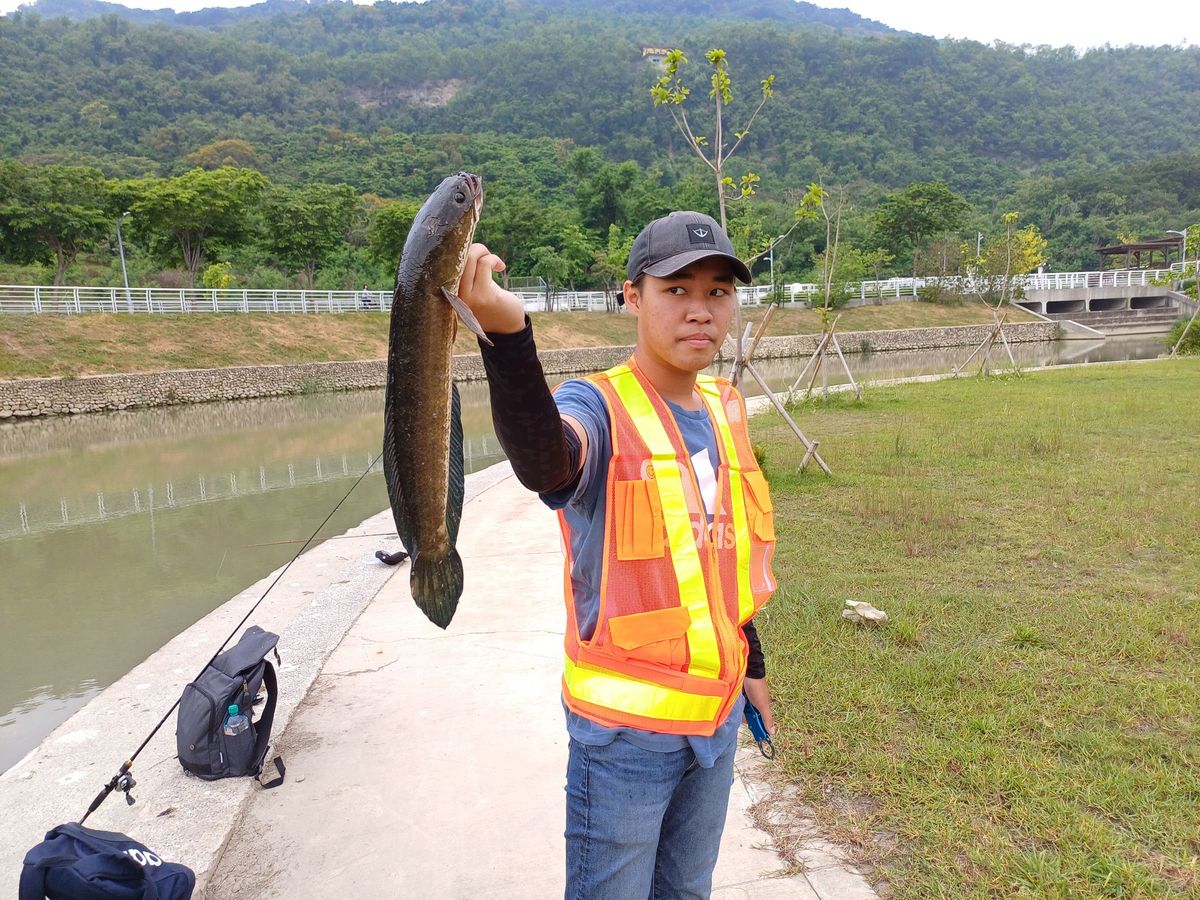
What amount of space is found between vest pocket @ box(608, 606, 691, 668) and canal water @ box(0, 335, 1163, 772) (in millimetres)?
3803

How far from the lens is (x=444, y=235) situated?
101cm

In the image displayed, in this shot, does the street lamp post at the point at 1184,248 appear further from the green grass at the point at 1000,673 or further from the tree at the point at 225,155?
the tree at the point at 225,155

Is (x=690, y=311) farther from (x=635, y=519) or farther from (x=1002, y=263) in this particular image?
(x=1002, y=263)

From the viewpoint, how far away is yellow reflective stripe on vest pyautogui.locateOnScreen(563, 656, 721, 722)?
1.43 meters

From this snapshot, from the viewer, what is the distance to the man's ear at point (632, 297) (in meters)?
1.60

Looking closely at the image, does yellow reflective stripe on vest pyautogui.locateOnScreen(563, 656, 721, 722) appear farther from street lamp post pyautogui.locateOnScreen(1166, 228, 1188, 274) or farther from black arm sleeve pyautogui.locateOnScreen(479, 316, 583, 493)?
street lamp post pyautogui.locateOnScreen(1166, 228, 1188, 274)

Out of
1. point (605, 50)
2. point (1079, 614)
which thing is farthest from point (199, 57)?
point (1079, 614)

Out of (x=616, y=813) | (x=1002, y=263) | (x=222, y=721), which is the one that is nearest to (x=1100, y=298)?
(x=1002, y=263)

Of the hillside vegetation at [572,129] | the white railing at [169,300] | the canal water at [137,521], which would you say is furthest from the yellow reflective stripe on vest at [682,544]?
the hillside vegetation at [572,129]

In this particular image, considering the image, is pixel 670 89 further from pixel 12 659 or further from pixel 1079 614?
pixel 12 659

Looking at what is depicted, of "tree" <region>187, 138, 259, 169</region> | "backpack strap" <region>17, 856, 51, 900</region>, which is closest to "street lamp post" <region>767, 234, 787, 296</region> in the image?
"backpack strap" <region>17, 856, 51, 900</region>

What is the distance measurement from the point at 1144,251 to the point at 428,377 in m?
66.3

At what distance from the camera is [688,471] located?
151 cm

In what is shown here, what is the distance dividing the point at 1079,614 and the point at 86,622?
6459 millimetres
